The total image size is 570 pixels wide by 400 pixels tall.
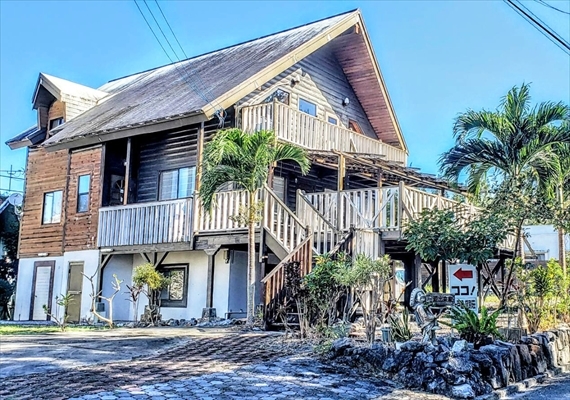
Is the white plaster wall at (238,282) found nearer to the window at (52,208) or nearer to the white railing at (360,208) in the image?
the white railing at (360,208)

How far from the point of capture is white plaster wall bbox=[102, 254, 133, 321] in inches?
789

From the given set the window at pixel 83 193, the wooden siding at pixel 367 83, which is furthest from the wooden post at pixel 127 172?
the wooden siding at pixel 367 83

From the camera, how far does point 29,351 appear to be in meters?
11.0

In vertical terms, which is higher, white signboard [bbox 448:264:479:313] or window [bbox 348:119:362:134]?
window [bbox 348:119:362:134]

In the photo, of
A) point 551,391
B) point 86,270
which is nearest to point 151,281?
point 86,270

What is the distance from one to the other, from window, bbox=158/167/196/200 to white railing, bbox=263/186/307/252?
409 centimetres

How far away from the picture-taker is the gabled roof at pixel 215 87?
18.0 metres

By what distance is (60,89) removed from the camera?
2323 centimetres

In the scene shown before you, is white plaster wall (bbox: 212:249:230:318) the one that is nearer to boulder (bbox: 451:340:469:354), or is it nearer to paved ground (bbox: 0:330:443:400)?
paved ground (bbox: 0:330:443:400)

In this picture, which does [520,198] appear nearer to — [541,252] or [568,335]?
[568,335]

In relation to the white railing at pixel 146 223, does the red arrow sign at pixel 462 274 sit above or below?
below

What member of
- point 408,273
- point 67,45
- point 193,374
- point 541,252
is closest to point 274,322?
point 193,374

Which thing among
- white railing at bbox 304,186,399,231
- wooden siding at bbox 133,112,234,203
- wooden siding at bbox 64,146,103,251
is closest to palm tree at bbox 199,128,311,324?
white railing at bbox 304,186,399,231

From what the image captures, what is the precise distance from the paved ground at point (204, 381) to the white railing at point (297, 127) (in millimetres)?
8338
